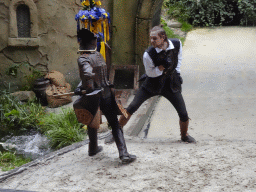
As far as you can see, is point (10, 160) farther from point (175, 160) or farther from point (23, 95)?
point (175, 160)

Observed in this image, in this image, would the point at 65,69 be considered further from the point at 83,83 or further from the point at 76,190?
the point at 76,190

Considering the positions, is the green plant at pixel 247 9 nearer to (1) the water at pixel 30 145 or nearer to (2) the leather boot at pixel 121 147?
(1) the water at pixel 30 145

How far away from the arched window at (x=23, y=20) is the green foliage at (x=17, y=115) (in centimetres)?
131

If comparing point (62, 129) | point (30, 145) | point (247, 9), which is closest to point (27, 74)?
point (30, 145)

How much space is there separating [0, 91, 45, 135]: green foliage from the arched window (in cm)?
131

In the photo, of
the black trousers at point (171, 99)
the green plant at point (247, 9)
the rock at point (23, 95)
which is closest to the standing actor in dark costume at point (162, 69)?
the black trousers at point (171, 99)

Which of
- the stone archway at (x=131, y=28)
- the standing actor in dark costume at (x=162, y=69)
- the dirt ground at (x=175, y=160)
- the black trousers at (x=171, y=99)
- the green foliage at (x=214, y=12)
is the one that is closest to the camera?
the dirt ground at (x=175, y=160)

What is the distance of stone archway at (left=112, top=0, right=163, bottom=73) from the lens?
6.80 m

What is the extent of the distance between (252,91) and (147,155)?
3.83 meters

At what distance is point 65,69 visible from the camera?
24.3ft

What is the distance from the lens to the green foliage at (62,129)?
5.34 metres

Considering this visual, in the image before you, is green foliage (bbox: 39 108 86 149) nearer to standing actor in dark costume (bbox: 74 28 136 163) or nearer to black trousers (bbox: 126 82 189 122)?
black trousers (bbox: 126 82 189 122)

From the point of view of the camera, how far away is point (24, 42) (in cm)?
698

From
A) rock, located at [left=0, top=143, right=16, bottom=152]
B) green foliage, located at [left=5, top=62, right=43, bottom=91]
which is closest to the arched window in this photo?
green foliage, located at [left=5, top=62, right=43, bottom=91]
